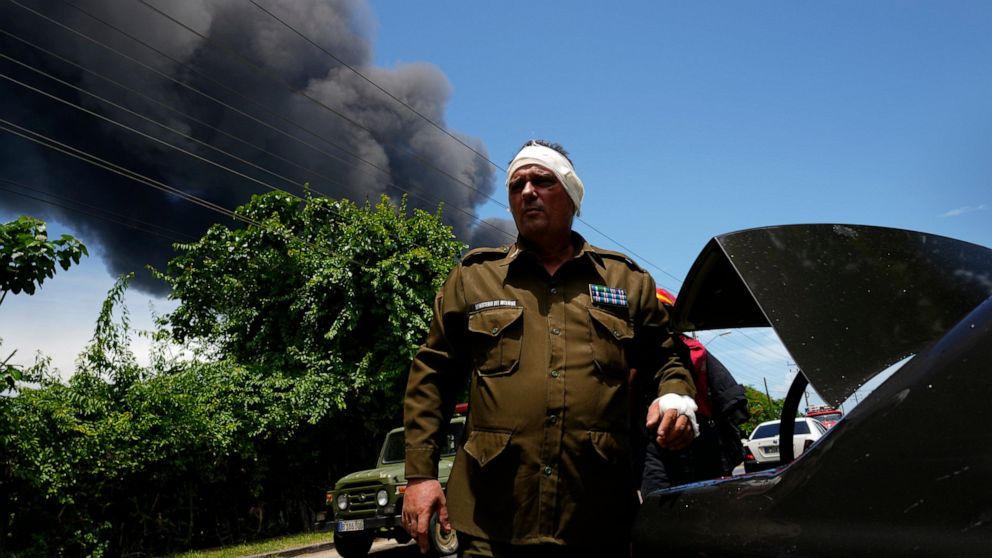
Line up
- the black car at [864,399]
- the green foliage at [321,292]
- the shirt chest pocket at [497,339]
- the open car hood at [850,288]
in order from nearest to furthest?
1. the black car at [864,399]
2. the open car hood at [850,288]
3. the shirt chest pocket at [497,339]
4. the green foliage at [321,292]

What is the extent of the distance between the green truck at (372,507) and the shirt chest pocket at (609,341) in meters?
7.39

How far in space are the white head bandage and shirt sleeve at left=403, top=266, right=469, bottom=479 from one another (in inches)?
17.6

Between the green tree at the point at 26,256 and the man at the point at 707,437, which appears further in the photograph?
the green tree at the point at 26,256

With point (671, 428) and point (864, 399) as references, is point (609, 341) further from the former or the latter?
point (864, 399)

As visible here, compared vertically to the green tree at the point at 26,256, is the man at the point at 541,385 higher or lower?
lower

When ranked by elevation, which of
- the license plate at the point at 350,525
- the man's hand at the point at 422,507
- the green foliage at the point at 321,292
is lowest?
the license plate at the point at 350,525

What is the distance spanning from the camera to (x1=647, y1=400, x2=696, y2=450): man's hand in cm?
203

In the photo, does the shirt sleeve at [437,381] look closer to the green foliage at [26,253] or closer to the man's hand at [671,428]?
the man's hand at [671,428]

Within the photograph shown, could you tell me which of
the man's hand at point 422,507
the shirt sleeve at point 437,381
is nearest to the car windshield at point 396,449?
the shirt sleeve at point 437,381

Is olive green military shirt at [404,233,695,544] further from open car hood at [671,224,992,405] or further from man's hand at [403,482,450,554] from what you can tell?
open car hood at [671,224,992,405]

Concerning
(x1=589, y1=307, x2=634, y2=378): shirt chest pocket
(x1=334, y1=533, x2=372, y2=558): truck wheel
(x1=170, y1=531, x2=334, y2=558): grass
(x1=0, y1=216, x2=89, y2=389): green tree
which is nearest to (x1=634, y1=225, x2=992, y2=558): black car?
(x1=589, y1=307, x2=634, y2=378): shirt chest pocket

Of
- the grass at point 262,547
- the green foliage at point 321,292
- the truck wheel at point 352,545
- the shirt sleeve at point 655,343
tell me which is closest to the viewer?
the shirt sleeve at point 655,343

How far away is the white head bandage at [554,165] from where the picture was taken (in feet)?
8.03

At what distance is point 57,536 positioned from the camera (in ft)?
32.4
